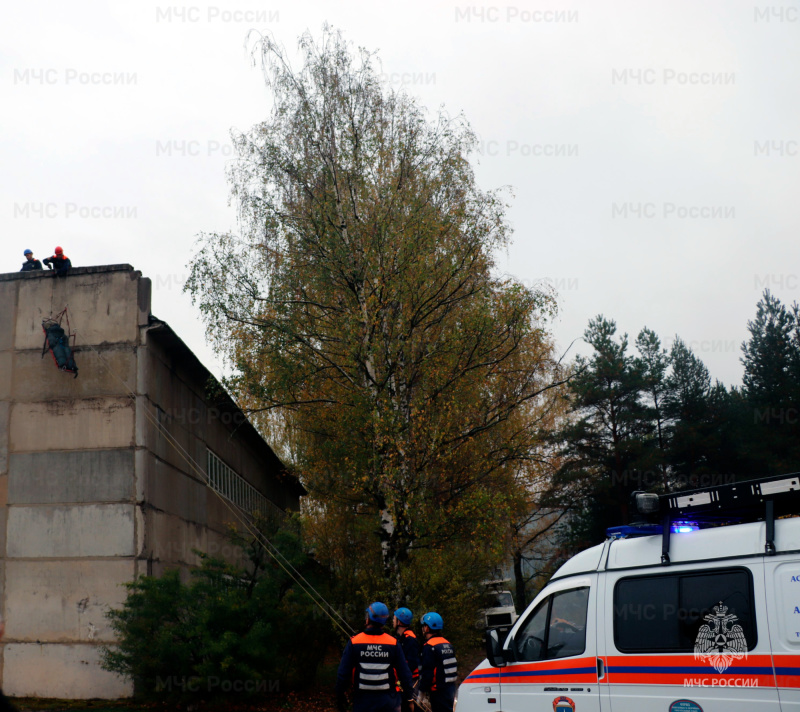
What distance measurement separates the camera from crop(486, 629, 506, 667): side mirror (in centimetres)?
770

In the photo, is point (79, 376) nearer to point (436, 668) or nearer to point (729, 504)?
point (436, 668)

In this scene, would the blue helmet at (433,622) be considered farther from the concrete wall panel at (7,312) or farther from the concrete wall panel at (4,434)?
the concrete wall panel at (7,312)

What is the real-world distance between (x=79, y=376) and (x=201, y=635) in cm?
622

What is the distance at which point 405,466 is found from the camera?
16250mm

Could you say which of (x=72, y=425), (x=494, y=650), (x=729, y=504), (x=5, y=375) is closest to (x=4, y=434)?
(x=5, y=375)

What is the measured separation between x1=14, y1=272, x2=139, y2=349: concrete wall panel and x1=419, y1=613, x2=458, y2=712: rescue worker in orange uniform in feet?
31.7

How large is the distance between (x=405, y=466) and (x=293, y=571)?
3.23 meters

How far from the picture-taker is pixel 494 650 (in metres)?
7.73

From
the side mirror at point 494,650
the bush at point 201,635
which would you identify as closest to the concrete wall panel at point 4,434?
the bush at point 201,635

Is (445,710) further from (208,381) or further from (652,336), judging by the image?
(652,336)

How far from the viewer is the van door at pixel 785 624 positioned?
219 inches

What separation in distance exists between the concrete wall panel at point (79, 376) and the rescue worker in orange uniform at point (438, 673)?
9.05 metres

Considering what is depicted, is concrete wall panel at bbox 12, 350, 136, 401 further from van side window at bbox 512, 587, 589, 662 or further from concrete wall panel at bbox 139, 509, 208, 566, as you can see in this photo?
van side window at bbox 512, 587, 589, 662

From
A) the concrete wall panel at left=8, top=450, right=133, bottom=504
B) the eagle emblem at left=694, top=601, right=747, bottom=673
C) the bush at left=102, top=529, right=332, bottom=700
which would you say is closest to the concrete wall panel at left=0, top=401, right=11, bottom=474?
the concrete wall panel at left=8, top=450, right=133, bottom=504
